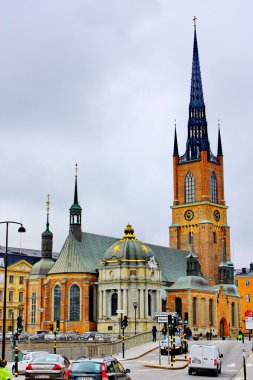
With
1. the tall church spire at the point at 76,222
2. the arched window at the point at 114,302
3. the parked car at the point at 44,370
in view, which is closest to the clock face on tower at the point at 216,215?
the tall church spire at the point at 76,222

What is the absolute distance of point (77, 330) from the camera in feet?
313

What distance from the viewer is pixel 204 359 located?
3906cm

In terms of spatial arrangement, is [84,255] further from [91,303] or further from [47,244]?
[47,244]

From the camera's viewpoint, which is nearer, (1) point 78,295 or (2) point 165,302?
(1) point 78,295

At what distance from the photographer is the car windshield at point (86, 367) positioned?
82.1ft

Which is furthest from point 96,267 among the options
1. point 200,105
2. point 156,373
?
point 156,373

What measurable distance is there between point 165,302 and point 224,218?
96.6 feet

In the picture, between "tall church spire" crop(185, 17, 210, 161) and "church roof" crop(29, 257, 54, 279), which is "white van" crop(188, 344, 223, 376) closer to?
"church roof" crop(29, 257, 54, 279)

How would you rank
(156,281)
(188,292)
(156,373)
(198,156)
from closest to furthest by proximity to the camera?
(156,373) → (156,281) → (188,292) → (198,156)

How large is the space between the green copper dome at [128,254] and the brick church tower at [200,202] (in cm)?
2995

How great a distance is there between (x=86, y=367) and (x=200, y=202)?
102269 millimetres

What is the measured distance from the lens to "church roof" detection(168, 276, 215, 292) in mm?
107312

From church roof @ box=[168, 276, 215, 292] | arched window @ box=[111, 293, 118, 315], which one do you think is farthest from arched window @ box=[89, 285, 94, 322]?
church roof @ box=[168, 276, 215, 292]

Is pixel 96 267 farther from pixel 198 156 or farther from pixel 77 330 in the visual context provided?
pixel 198 156
